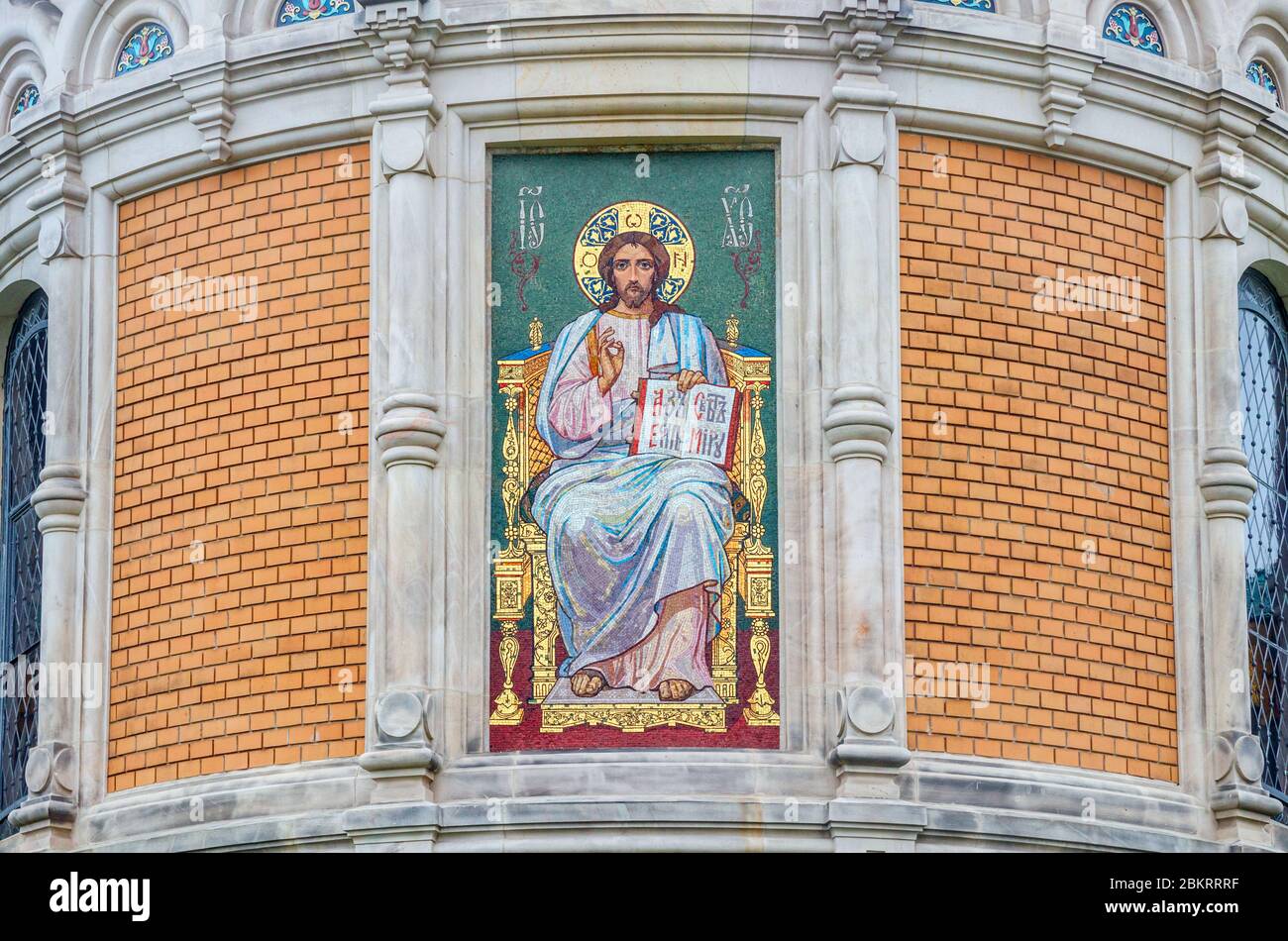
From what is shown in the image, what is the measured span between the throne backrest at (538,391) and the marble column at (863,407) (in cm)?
55

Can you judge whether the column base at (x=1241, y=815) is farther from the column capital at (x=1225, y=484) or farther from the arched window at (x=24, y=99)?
the arched window at (x=24, y=99)

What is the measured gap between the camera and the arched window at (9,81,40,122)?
2558 centimetres

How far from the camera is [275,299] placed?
→ 2300cm

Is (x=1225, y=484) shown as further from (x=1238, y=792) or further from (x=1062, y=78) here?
(x=1062, y=78)

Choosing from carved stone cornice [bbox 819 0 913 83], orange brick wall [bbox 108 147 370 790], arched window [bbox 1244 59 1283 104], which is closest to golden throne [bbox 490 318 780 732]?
orange brick wall [bbox 108 147 370 790]

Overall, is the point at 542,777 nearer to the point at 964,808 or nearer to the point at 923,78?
the point at 964,808

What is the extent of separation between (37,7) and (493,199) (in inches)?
201

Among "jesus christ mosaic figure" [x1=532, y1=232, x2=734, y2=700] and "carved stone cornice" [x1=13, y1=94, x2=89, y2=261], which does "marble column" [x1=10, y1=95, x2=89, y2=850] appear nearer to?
"carved stone cornice" [x1=13, y1=94, x2=89, y2=261]

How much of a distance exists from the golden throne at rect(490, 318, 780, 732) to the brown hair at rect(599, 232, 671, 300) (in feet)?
2.06

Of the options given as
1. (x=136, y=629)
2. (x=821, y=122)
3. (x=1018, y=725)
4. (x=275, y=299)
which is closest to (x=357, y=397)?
(x=275, y=299)

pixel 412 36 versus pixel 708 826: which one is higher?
pixel 412 36

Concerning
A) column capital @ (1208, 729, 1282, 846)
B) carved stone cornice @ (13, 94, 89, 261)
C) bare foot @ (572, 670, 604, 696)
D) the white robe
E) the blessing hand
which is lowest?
column capital @ (1208, 729, 1282, 846)

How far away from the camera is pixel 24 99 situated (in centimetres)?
2577

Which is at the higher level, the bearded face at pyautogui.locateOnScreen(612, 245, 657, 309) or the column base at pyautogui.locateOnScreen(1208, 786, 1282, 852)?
the bearded face at pyautogui.locateOnScreen(612, 245, 657, 309)
